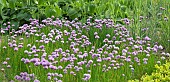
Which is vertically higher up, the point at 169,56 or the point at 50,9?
the point at 50,9

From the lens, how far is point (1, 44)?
21.6 ft

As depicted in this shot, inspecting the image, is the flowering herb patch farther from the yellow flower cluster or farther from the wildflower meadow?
the yellow flower cluster

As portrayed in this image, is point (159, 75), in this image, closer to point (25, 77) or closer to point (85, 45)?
point (85, 45)

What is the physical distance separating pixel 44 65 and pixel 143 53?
5.74ft

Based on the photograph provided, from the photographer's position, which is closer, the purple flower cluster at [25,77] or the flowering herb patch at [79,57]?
the purple flower cluster at [25,77]

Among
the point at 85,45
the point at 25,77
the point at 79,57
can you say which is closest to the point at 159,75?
the point at 79,57

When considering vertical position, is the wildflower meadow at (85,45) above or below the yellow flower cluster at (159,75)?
above

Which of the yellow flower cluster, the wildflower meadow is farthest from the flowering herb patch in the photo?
the yellow flower cluster

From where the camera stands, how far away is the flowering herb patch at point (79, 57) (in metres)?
5.21

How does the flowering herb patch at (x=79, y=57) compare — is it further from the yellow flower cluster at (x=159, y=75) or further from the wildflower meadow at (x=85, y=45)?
the yellow flower cluster at (x=159, y=75)

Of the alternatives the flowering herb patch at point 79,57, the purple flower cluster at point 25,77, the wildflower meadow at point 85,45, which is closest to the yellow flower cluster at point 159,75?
the wildflower meadow at point 85,45

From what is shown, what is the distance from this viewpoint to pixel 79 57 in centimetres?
555

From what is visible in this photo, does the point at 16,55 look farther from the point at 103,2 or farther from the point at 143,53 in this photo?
the point at 103,2

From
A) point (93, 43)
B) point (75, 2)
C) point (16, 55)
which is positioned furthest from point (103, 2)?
Result: point (16, 55)
